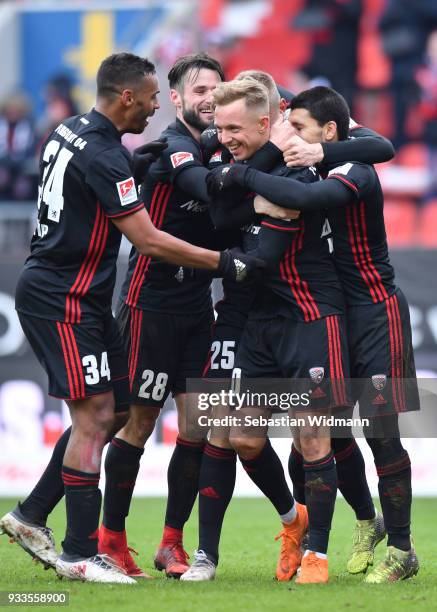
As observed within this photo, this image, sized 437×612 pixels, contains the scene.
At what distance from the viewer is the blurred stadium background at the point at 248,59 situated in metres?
15.6

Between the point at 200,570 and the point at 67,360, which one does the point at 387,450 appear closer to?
the point at 200,570

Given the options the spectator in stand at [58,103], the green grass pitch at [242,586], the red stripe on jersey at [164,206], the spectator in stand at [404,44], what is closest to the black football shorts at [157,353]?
the red stripe on jersey at [164,206]

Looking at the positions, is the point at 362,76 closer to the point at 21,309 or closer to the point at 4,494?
the point at 4,494

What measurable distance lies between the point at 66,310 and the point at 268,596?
163cm

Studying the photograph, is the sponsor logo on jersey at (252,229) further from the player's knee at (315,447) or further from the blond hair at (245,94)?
the player's knee at (315,447)

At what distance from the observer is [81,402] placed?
19.0 ft

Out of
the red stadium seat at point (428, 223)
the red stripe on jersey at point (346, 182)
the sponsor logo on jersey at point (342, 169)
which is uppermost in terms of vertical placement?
the red stadium seat at point (428, 223)

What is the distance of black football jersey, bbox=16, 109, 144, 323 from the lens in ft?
18.5

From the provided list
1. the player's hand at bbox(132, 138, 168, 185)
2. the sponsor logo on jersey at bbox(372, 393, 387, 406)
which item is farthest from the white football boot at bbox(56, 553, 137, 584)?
the player's hand at bbox(132, 138, 168, 185)

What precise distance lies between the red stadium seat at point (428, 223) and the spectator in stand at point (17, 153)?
5.00 m

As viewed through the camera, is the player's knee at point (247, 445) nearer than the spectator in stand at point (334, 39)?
Yes

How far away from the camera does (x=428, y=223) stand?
50.2 feet

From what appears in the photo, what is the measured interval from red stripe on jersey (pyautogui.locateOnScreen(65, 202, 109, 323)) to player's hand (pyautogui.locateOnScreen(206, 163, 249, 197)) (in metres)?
0.53

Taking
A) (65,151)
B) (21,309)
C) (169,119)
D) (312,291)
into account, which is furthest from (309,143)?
(169,119)
